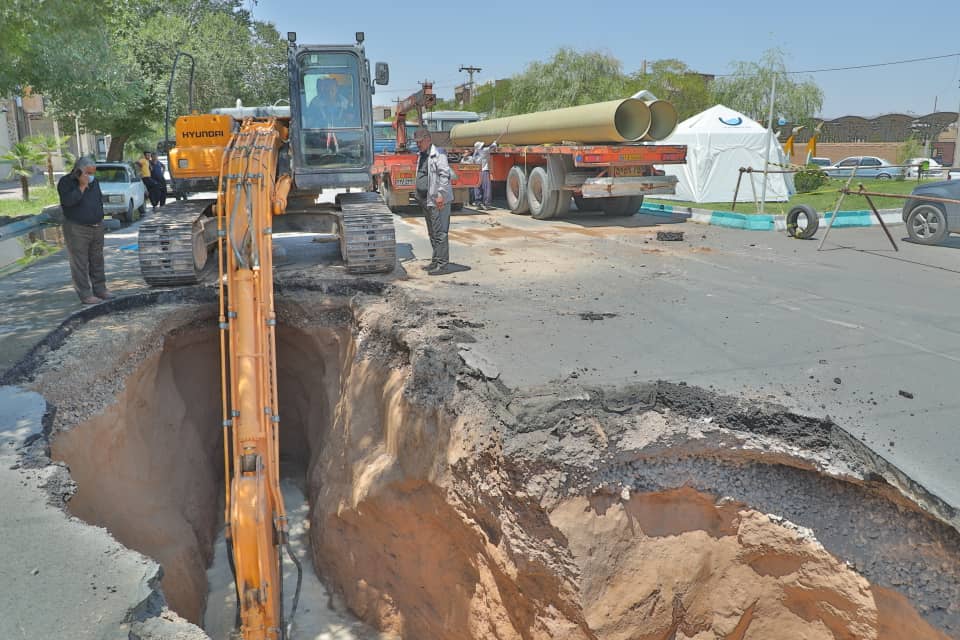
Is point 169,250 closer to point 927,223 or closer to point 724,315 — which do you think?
point 724,315

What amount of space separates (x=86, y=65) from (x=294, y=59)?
1288 cm

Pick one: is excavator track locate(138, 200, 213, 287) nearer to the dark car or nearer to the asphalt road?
the asphalt road

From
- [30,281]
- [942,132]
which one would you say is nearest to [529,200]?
[30,281]

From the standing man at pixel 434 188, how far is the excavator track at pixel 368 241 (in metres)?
0.55

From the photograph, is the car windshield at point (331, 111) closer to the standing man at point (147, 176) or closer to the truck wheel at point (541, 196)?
the truck wheel at point (541, 196)

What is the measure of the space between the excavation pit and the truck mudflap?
7.12 m

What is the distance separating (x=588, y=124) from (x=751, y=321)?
7.90 m

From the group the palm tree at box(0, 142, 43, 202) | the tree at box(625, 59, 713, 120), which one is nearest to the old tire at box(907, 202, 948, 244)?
the palm tree at box(0, 142, 43, 202)

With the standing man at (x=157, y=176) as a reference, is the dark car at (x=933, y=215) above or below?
below

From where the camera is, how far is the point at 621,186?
13.5 m

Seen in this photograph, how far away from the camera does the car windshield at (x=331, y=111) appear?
8.60 m

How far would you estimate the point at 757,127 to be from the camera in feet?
62.5

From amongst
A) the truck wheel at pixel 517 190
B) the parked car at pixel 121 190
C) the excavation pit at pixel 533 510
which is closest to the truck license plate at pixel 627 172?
the truck wheel at pixel 517 190

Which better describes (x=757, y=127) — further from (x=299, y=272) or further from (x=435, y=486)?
(x=435, y=486)
